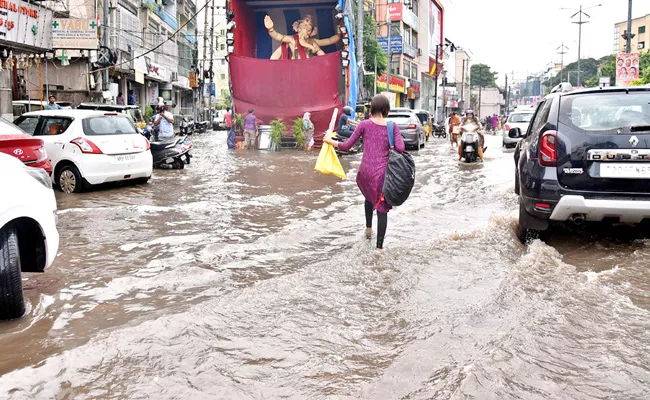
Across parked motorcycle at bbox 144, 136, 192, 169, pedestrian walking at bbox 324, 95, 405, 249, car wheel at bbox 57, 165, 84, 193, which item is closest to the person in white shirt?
parked motorcycle at bbox 144, 136, 192, 169

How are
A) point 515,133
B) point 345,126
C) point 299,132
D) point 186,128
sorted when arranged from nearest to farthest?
point 515,133
point 345,126
point 299,132
point 186,128

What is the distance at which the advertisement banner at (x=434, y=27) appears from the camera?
252ft

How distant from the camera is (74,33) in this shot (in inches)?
843

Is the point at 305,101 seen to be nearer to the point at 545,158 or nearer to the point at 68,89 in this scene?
the point at 68,89

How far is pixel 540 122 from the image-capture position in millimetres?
6496

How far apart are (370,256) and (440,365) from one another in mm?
2691

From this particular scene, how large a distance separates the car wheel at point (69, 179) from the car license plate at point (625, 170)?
8.03 meters

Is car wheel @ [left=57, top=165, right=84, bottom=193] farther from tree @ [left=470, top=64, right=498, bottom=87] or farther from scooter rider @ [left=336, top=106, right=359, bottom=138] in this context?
tree @ [left=470, top=64, right=498, bottom=87]

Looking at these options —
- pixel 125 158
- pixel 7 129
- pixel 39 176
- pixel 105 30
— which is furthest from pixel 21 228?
pixel 105 30

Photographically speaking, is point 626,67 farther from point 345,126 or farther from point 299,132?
point 345,126

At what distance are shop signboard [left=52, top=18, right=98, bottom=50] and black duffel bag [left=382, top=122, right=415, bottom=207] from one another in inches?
717

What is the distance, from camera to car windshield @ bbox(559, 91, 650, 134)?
581 cm

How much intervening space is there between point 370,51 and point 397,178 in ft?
139

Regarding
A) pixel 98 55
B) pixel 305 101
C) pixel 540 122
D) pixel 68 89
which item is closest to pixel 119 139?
pixel 540 122
